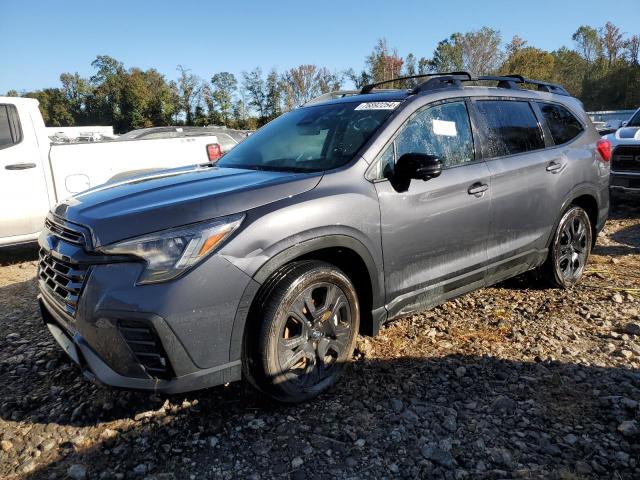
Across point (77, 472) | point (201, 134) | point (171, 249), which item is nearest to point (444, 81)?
point (171, 249)

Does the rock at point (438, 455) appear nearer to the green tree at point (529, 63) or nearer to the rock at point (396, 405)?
the rock at point (396, 405)

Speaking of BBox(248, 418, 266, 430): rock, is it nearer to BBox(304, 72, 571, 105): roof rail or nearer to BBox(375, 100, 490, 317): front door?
BBox(375, 100, 490, 317): front door

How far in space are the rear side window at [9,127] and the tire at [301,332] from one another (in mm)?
4984

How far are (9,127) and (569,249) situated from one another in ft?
20.9

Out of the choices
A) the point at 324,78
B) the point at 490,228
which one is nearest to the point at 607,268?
the point at 490,228

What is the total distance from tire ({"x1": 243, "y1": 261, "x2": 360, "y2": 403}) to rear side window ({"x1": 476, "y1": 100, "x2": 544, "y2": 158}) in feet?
5.60

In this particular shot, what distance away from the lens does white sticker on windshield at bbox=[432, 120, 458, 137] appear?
11.0 ft

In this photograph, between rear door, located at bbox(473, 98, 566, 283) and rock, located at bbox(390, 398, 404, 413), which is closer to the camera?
rock, located at bbox(390, 398, 404, 413)

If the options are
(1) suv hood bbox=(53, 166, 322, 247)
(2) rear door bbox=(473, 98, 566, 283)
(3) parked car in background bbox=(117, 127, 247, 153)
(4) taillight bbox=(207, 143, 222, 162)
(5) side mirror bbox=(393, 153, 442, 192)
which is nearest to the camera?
(1) suv hood bbox=(53, 166, 322, 247)

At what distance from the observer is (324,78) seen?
49.9 metres

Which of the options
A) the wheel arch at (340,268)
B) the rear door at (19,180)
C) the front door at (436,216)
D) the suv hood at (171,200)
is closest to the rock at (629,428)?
the front door at (436,216)

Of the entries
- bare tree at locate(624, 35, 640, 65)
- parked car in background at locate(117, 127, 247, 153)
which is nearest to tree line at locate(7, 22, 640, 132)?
bare tree at locate(624, 35, 640, 65)

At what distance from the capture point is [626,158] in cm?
861

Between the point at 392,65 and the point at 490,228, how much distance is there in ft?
140
